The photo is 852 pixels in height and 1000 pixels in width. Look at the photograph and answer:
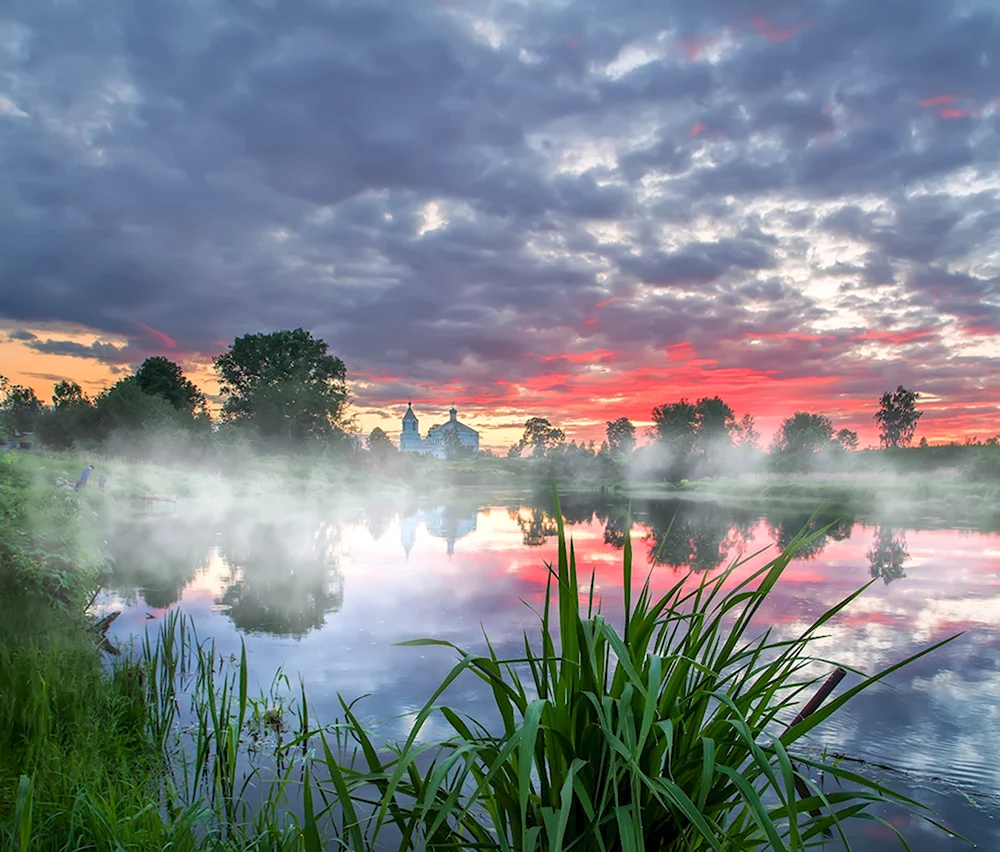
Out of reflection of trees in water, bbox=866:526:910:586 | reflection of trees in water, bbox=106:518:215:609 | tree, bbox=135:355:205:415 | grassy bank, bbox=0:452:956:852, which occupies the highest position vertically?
tree, bbox=135:355:205:415

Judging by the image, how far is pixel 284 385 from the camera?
173 feet

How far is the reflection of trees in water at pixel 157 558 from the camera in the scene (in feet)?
30.9

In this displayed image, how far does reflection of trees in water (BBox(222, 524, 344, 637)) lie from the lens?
25.7 ft

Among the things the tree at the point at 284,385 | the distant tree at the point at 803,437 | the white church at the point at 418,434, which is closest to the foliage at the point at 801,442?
the distant tree at the point at 803,437

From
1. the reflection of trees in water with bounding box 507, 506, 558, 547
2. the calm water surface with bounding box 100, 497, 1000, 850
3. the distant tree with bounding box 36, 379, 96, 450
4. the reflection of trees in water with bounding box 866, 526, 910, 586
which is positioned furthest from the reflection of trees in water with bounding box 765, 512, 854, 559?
the distant tree with bounding box 36, 379, 96, 450

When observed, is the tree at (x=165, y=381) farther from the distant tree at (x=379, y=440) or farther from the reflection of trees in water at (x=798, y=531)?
the reflection of trees in water at (x=798, y=531)

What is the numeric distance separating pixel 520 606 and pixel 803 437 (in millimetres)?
56176

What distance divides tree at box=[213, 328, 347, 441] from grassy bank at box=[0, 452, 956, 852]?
4720 centimetres

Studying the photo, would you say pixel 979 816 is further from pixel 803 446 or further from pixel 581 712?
pixel 803 446

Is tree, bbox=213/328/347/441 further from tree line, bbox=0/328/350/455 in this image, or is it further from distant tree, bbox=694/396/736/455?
distant tree, bbox=694/396/736/455

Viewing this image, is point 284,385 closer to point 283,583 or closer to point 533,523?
point 533,523

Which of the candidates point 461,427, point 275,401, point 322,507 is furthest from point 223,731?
point 461,427

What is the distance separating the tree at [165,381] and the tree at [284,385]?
476 cm

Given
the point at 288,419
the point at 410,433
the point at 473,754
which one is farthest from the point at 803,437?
the point at 410,433
